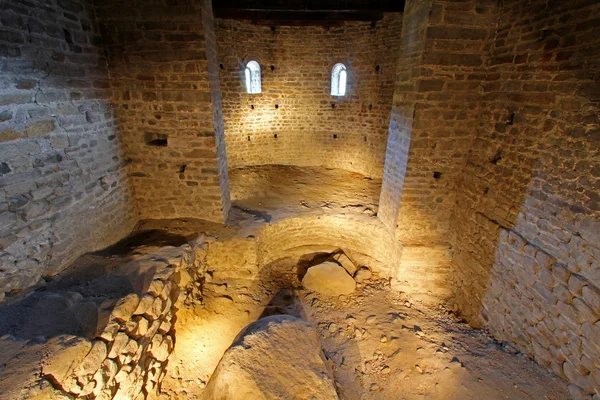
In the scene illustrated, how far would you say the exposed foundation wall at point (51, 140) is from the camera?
2963 millimetres

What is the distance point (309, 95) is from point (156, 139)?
559 centimetres

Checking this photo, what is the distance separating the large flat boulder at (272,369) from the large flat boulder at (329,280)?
7.31 ft

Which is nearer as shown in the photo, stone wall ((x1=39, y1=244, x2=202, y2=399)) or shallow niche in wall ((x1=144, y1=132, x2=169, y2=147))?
stone wall ((x1=39, y1=244, x2=202, y2=399))

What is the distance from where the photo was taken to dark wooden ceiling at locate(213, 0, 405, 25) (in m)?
7.04

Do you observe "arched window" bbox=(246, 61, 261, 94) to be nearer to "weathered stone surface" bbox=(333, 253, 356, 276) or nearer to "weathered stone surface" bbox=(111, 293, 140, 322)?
"weathered stone surface" bbox=(333, 253, 356, 276)

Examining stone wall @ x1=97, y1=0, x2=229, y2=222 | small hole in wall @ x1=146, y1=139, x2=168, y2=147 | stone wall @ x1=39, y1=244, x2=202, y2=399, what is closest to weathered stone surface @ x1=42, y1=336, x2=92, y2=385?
stone wall @ x1=39, y1=244, x2=202, y2=399

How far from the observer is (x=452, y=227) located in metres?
5.30

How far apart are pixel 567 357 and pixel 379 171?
6218 mm

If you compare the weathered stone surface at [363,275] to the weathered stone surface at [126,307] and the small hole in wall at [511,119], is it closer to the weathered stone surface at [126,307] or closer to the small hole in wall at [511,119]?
the small hole in wall at [511,119]

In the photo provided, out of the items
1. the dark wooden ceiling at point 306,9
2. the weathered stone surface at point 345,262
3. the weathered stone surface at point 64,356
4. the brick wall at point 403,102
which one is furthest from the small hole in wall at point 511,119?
the weathered stone surface at point 64,356

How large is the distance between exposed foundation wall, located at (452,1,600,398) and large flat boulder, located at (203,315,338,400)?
9.43 ft

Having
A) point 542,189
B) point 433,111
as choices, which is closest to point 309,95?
point 433,111

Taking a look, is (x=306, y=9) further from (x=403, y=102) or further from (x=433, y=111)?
(x=433, y=111)

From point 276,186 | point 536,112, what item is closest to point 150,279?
point 276,186
